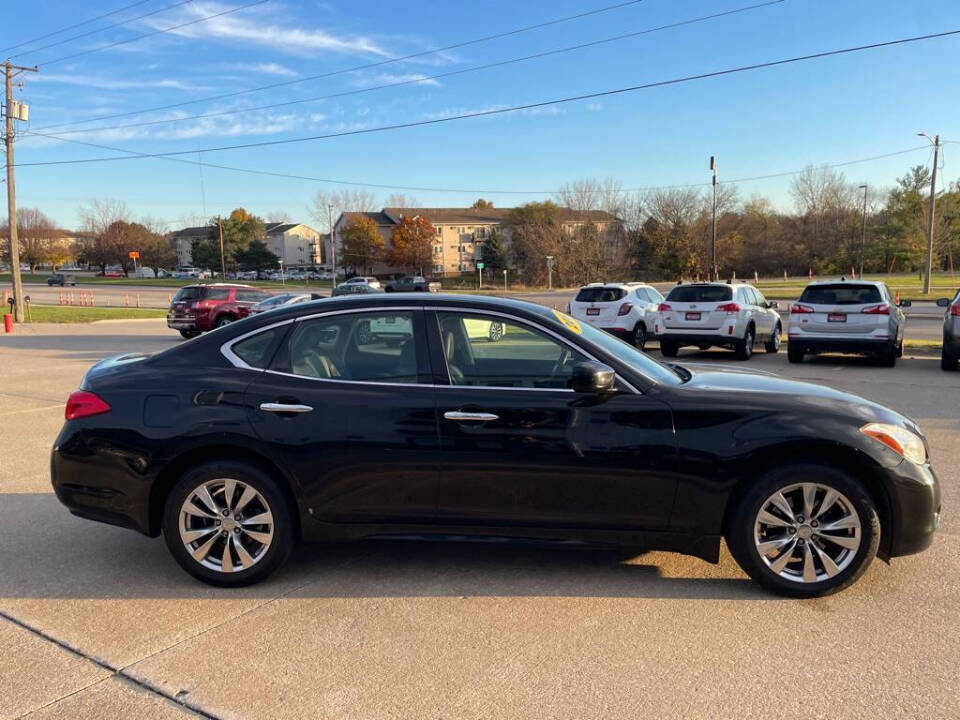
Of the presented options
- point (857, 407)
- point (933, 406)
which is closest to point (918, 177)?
point (933, 406)

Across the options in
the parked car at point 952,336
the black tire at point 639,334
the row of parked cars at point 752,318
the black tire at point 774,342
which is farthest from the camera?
the black tire at point 639,334

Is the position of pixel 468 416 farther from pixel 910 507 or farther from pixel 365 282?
pixel 365 282

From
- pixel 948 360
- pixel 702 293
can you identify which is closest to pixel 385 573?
pixel 948 360

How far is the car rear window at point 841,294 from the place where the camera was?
13.1 metres

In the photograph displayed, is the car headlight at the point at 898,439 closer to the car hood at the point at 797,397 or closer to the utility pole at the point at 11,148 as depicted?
the car hood at the point at 797,397

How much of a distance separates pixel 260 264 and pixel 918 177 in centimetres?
8168

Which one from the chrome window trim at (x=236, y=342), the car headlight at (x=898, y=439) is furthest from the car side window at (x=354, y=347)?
the car headlight at (x=898, y=439)

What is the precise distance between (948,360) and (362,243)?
270 feet

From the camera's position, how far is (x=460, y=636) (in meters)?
3.46

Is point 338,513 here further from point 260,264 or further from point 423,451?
point 260,264

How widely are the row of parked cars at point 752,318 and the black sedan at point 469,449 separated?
10.1 meters

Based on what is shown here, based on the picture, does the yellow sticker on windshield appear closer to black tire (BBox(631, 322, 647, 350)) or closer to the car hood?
the car hood

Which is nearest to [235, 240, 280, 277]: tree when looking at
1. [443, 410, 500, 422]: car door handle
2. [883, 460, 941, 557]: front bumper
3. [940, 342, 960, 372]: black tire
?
[940, 342, 960, 372]: black tire

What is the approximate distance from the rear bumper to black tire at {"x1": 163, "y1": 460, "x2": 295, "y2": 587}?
39.4ft
